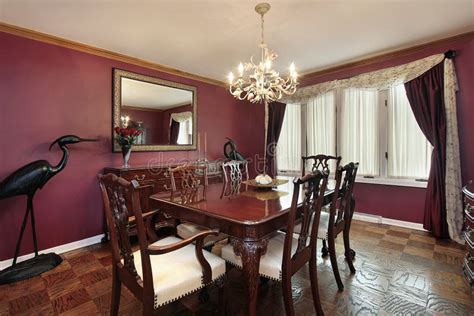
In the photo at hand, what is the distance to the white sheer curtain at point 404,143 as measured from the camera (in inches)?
122

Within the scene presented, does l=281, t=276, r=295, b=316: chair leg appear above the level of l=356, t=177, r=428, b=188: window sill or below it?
below

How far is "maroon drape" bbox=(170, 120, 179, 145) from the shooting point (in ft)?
12.2

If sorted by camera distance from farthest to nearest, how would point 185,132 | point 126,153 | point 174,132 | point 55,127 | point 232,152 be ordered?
point 232,152 → point 185,132 → point 174,132 → point 126,153 → point 55,127

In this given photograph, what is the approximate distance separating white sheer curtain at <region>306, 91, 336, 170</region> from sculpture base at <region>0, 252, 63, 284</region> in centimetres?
368

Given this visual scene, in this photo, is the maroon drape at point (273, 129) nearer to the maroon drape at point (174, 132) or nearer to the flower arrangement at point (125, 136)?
the maroon drape at point (174, 132)

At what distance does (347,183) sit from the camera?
211 cm

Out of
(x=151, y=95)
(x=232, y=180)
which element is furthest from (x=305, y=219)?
(x=151, y=95)

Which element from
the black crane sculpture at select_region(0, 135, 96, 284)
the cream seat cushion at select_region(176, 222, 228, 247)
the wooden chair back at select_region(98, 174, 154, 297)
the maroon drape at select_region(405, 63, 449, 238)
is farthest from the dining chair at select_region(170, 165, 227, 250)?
the maroon drape at select_region(405, 63, 449, 238)

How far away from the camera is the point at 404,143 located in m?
3.25

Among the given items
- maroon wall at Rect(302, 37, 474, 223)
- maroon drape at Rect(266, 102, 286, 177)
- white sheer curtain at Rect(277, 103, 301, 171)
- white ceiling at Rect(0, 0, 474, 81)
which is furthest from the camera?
maroon drape at Rect(266, 102, 286, 177)

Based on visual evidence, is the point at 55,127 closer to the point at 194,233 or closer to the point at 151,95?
the point at 151,95

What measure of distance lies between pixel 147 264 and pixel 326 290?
150 centimetres

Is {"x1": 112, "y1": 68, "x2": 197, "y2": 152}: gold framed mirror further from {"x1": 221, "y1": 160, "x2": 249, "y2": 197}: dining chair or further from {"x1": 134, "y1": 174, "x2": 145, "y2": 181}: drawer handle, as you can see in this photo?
{"x1": 221, "y1": 160, "x2": 249, "y2": 197}: dining chair

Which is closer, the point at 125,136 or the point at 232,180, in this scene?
the point at 232,180
